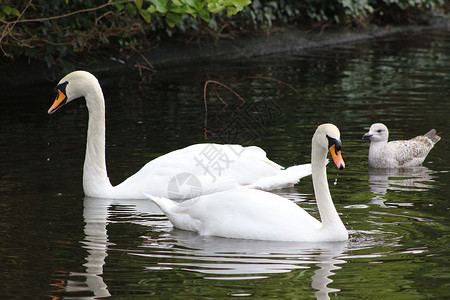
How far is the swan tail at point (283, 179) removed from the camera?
8.24 metres

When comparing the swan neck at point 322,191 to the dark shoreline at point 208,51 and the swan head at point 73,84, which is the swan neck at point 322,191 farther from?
the dark shoreline at point 208,51

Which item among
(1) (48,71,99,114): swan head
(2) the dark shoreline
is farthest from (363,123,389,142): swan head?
(2) the dark shoreline

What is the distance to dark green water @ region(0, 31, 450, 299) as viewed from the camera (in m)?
5.47

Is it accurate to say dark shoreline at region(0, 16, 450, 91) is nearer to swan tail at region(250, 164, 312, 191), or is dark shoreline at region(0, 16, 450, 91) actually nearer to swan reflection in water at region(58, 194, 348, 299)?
swan tail at region(250, 164, 312, 191)

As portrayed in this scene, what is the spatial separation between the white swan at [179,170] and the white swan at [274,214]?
116 centimetres

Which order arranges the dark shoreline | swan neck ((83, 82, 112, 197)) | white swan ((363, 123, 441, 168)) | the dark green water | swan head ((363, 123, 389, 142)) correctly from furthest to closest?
the dark shoreline
swan head ((363, 123, 389, 142))
white swan ((363, 123, 441, 168))
swan neck ((83, 82, 112, 197))
the dark green water

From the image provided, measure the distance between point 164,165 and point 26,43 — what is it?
5.94 meters

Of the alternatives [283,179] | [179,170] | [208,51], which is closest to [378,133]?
[283,179]

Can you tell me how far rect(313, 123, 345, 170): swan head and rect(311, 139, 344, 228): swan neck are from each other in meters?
0.09

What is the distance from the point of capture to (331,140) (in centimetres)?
616

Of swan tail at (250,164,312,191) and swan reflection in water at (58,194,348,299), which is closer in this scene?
swan reflection in water at (58,194,348,299)

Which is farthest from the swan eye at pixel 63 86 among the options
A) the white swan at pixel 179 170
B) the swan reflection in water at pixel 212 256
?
the swan reflection in water at pixel 212 256

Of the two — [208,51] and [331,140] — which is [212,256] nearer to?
[331,140]

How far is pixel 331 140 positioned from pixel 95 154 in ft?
9.60
